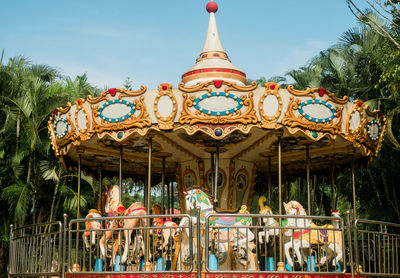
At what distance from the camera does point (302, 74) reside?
72.1 ft

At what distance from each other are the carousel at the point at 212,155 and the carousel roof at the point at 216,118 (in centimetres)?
2

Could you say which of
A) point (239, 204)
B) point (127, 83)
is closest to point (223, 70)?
point (239, 204)

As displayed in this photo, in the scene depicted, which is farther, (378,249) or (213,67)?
(213,67)

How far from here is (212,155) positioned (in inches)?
469

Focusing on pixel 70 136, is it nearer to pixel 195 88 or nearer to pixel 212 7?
pixel 195 88

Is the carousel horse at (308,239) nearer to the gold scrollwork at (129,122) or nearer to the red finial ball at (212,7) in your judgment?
the gold scrollwork at (129,122)

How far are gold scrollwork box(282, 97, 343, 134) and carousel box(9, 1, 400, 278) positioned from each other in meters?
0.02

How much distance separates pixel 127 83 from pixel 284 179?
1701 cm

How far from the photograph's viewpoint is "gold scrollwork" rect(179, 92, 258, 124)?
9.51m

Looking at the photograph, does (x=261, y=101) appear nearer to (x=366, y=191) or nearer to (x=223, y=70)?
(x=223, y=70)

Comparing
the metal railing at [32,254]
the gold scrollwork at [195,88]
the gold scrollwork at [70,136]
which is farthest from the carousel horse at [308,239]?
the gold scrollwork at [70,136]

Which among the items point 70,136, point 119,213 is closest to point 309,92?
point 119,213

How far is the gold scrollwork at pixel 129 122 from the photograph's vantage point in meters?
9.65

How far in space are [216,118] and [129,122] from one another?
155 cm
